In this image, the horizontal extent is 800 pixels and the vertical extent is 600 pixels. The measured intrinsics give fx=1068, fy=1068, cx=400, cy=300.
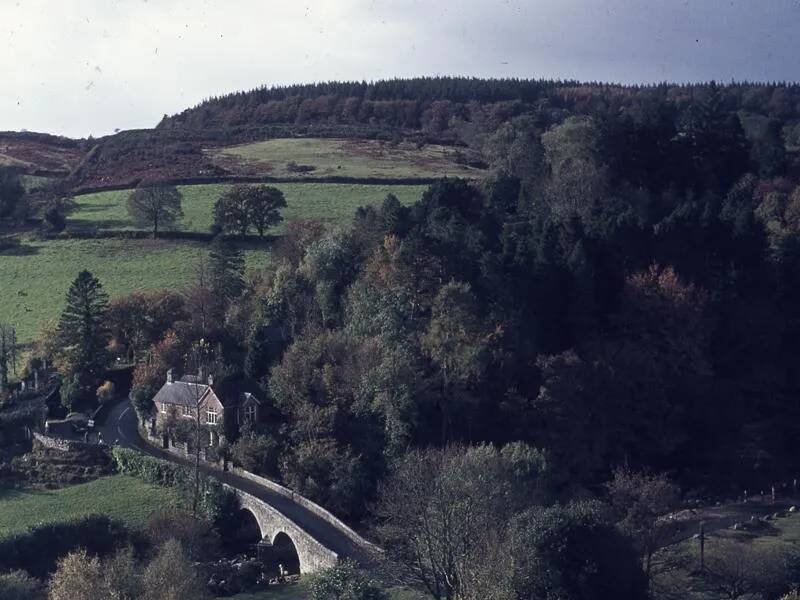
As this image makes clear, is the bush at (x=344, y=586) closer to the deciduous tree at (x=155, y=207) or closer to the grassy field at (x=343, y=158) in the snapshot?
the deciduous tree at (x=155, y=207)

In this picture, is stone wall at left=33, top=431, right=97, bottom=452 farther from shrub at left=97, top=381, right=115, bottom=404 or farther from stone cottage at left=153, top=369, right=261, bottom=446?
shrub at left=97, top=381, right=115, bottom=404

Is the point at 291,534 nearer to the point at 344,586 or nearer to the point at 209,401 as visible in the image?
the point at 344,586

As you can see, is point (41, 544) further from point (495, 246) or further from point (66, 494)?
point (495, 246)

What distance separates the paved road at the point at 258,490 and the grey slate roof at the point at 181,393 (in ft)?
7.23

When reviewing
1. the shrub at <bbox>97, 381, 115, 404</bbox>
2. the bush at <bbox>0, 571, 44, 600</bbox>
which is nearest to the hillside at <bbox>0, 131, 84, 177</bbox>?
the shrub at <bbox>97, 381, 115, 404</bbox>

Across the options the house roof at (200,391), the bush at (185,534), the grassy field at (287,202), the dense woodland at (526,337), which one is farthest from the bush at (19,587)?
the grassy field at (287,202)

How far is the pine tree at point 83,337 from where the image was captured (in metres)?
52.7

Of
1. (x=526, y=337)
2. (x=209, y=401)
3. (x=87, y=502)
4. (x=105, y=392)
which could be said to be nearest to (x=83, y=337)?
(x=105, y=392)

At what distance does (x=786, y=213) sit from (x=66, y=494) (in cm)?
3922

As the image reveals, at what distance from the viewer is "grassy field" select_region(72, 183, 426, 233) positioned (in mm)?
73562

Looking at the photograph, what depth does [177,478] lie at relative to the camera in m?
42.8

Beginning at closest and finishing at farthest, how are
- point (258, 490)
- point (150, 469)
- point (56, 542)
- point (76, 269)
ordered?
point (56, 542), point (258, 490), point (150, 469), point (76, 269)

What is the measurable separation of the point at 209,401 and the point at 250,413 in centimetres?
215

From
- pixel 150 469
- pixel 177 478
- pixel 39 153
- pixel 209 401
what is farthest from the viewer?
pixel 39 153
